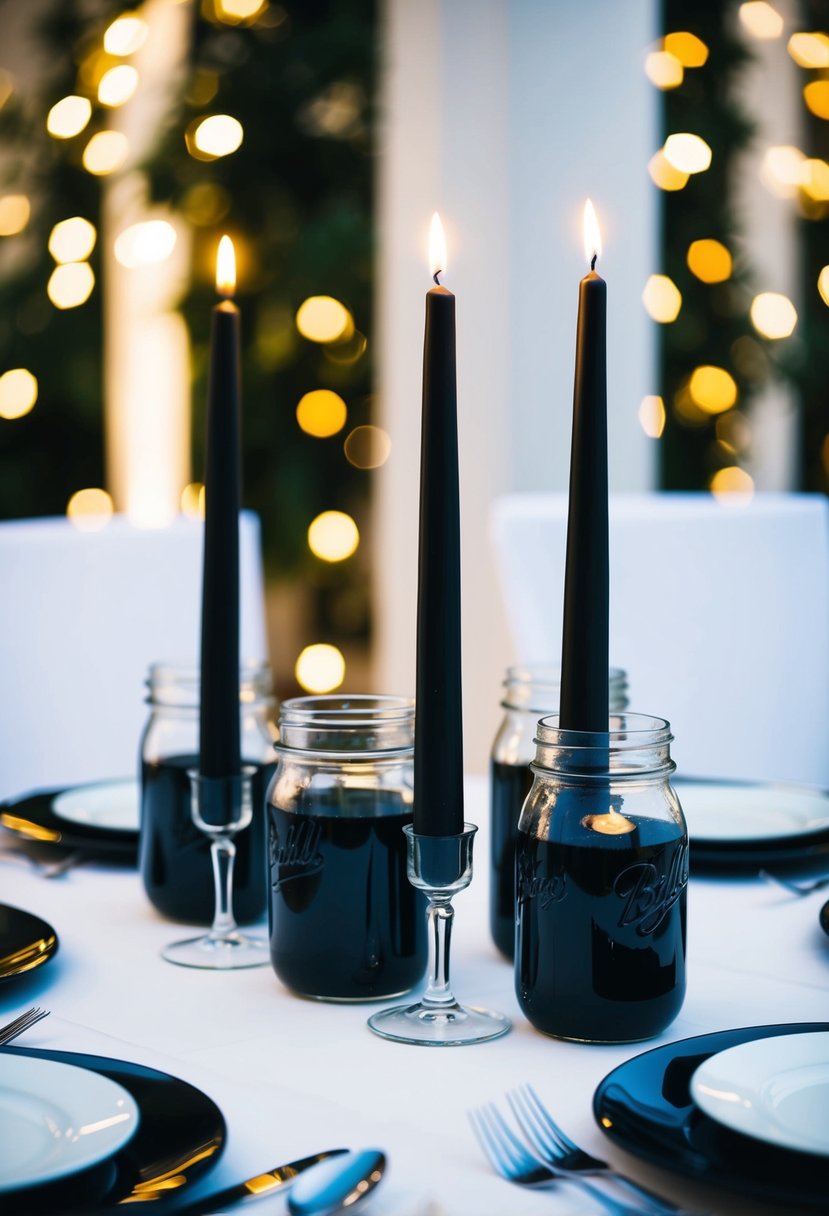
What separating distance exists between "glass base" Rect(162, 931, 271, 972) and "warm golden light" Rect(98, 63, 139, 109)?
110 inches


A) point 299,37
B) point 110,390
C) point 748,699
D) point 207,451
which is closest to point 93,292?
point 110,390

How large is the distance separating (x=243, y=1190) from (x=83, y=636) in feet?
3.59

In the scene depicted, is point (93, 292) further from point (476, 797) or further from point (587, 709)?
point (587, 709)

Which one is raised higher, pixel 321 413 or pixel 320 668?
pixel 321 413

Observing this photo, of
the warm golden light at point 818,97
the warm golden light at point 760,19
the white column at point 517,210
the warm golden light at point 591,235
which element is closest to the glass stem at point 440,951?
the warm golden light at point 591,235

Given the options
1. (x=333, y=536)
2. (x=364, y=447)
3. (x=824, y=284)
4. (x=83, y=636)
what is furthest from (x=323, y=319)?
(x=83, y=636)

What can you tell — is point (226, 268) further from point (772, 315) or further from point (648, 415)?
point (772, 315)

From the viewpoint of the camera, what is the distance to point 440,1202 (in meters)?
0.46

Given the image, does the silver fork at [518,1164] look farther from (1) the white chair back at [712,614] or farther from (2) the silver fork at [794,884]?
(1) the white chair back at [712,614]

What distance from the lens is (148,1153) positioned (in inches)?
18.2

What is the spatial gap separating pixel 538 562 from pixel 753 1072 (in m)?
1.02

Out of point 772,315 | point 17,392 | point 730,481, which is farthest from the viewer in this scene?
point 17,392

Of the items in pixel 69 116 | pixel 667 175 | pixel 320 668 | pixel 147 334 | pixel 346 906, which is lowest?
pixel 320 668

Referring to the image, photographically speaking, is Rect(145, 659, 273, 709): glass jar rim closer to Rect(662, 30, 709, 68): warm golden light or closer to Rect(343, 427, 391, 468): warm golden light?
Rect(343, 427, 391, 468): warm golden light
